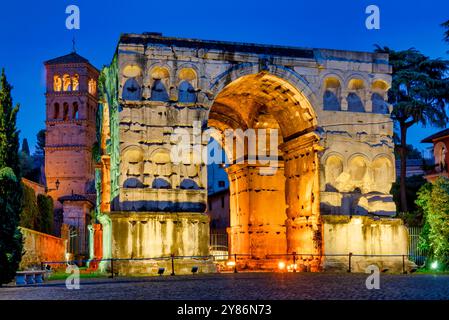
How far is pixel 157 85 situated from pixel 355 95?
7848 mm

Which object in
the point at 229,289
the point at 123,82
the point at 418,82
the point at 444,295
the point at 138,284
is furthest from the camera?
the point at 418,82

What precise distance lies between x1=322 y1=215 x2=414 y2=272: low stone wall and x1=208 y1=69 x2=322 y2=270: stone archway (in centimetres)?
50

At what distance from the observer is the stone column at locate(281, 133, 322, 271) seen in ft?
93.7

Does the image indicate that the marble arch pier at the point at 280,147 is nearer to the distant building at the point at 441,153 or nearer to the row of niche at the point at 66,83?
the distant building at the point at 441,153

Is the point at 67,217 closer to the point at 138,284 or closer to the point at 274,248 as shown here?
the point at 274,248

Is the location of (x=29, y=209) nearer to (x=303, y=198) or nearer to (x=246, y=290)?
(x=303, y=198)

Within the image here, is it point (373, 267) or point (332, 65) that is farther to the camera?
point (332, 65)

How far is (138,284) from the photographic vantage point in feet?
67.2

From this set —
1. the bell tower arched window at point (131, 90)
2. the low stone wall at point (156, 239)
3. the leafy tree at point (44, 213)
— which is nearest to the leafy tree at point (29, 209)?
the leafy tree at point (44, 213)

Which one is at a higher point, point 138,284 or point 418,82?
point 418,82

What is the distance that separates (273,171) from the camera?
35.2 metres

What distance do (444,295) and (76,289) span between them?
28.7 ft
